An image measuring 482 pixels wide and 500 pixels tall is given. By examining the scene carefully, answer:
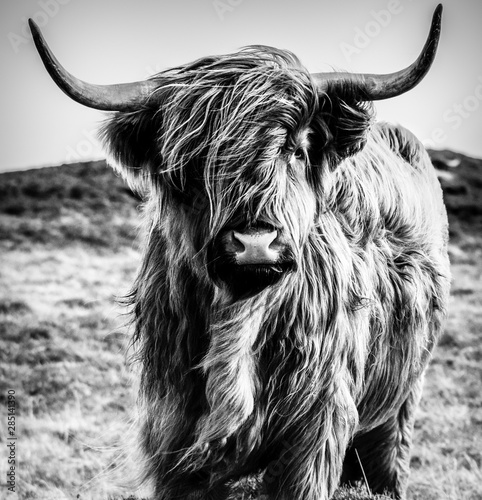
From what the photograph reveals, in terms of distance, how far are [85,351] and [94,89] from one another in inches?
248

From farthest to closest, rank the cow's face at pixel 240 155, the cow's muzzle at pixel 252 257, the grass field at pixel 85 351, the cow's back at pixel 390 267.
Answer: the grass field at pixel 85 351
the cow's back at pixel 390 267
the cow's face at pixel 240 155
the cow's muzzle at pixel 252 257

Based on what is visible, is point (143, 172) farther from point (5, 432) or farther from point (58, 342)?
point (58, 342)

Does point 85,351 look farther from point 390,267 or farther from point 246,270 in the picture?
point 246,270

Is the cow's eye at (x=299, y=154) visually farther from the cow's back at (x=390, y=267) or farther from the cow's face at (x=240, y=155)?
the cow's back at (x=390, y=267)

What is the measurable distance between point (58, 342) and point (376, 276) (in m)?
6.49

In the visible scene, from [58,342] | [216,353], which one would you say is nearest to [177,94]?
[216,353]

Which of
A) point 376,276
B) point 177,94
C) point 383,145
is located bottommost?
point 376,276

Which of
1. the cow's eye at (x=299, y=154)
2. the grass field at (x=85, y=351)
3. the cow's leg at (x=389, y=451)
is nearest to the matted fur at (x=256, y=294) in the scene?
the cow's eye at (x=299, y=154)

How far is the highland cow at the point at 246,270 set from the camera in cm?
275

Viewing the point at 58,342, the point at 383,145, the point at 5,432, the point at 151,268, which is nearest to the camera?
the point at 151,268

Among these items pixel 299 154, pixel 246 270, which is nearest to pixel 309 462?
pixel 246 270

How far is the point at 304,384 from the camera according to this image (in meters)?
2.98

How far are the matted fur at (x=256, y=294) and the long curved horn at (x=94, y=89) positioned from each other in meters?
0.06

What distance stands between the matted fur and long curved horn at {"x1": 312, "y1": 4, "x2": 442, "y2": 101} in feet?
0.20
